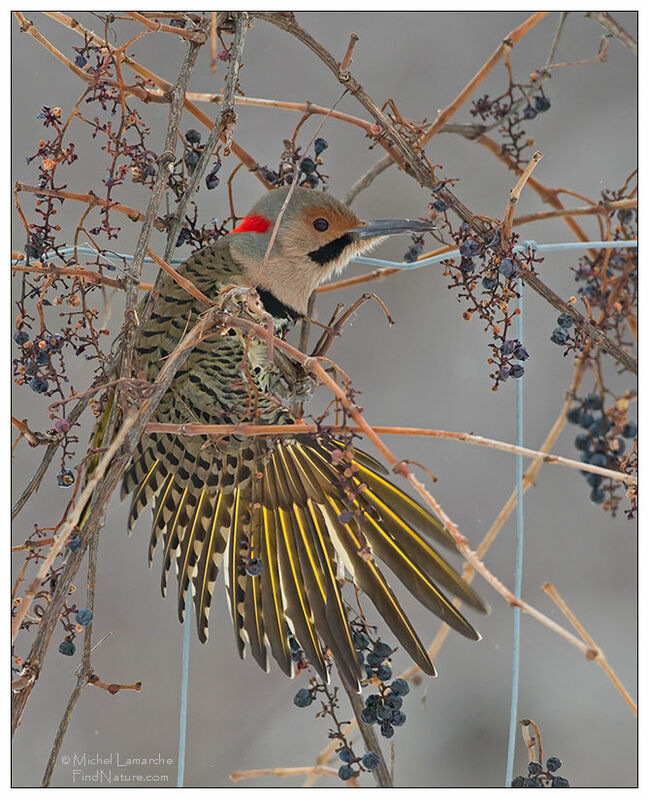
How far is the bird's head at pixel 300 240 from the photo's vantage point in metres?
1.30

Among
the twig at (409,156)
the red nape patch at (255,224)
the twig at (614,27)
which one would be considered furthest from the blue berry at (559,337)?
the red nape patch at (255,224)

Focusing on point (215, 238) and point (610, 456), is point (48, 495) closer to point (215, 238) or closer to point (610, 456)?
point (215, 238)

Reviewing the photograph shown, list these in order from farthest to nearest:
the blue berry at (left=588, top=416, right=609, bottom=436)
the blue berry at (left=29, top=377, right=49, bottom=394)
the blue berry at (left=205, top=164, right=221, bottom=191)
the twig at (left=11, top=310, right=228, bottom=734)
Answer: the blue berry at (left=588, top=416, right=609, bottom=436), the blue berry at (left=205, top=164, right=221, bottom=191), the blue berry at (left=29, top=377, right=49, bottom=394), the twig at (left=11, top=310, right=228, bottom=734)

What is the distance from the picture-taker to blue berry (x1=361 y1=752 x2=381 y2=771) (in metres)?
1.09

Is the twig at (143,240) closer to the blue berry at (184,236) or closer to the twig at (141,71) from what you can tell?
the twig at (141,71)

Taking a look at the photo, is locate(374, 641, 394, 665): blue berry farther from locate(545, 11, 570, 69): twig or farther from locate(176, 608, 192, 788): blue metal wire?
locate(545, 11, 570, 69): twig

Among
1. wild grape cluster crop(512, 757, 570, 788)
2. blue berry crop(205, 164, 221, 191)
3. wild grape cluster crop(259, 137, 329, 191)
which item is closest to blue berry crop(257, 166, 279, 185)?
wild grape cluster crop(259, 137, 329, 191)

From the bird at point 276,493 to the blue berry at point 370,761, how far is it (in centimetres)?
12

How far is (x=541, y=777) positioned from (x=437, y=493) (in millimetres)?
853

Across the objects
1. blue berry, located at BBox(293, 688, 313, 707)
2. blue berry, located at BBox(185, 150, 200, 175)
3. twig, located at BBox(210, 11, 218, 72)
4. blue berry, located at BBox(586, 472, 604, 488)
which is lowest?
blue berry, located at BBox(293, 688, 313, 707)

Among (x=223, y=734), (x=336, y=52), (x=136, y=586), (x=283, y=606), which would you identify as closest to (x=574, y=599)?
(x=223, y=734)

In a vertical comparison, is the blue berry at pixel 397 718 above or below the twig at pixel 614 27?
below

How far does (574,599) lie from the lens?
2.21 meters

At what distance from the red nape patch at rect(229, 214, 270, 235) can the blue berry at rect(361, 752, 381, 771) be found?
0.77 meters
